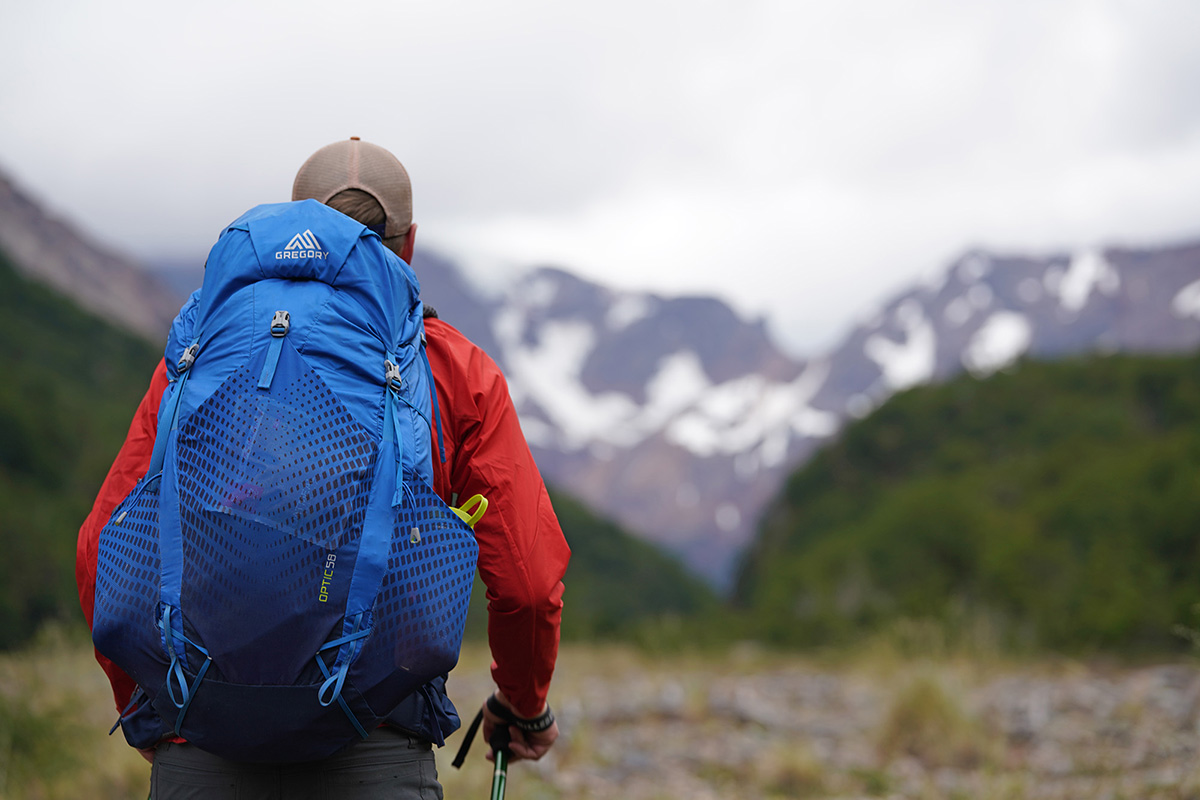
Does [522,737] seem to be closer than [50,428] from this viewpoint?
Yes

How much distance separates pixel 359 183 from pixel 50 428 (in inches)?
1212

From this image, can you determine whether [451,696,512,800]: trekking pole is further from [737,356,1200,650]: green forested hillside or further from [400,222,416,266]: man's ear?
[737,356,1200,650]: green forested hillside

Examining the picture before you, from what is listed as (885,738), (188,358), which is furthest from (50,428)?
(188,358)

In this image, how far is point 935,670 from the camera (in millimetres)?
6066

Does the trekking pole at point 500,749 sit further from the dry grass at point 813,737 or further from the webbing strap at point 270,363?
the dry grass at point 813,737

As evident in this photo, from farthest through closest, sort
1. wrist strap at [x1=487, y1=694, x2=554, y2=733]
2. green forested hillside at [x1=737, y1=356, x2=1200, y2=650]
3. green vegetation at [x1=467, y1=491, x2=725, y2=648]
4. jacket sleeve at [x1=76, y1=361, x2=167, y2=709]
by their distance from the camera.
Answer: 1. green vegetation at [x1=467, y1=491, x2=725, y2=648]
2. green forested hillside at [x1=737, y1=356, x2=1200, y2=650]
3. wrist strap at [x1=487, y1=694, x2=554, y2=733]
4. jacket sleeve at [x1=76, y1=361, x2=167, y2=709]

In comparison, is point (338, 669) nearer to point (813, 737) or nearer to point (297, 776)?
point (297, 776)

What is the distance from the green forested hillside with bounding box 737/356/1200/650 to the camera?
13375 mm

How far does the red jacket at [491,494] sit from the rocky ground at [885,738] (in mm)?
2939

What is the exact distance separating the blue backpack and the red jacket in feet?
0.48

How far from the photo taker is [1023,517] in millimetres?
20625

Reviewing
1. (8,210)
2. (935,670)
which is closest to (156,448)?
(935,670)

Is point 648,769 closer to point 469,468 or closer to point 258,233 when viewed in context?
point 469,468

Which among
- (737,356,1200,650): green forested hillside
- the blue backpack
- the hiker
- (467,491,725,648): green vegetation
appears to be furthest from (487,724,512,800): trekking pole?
(467,491,725,648): green vegetation
